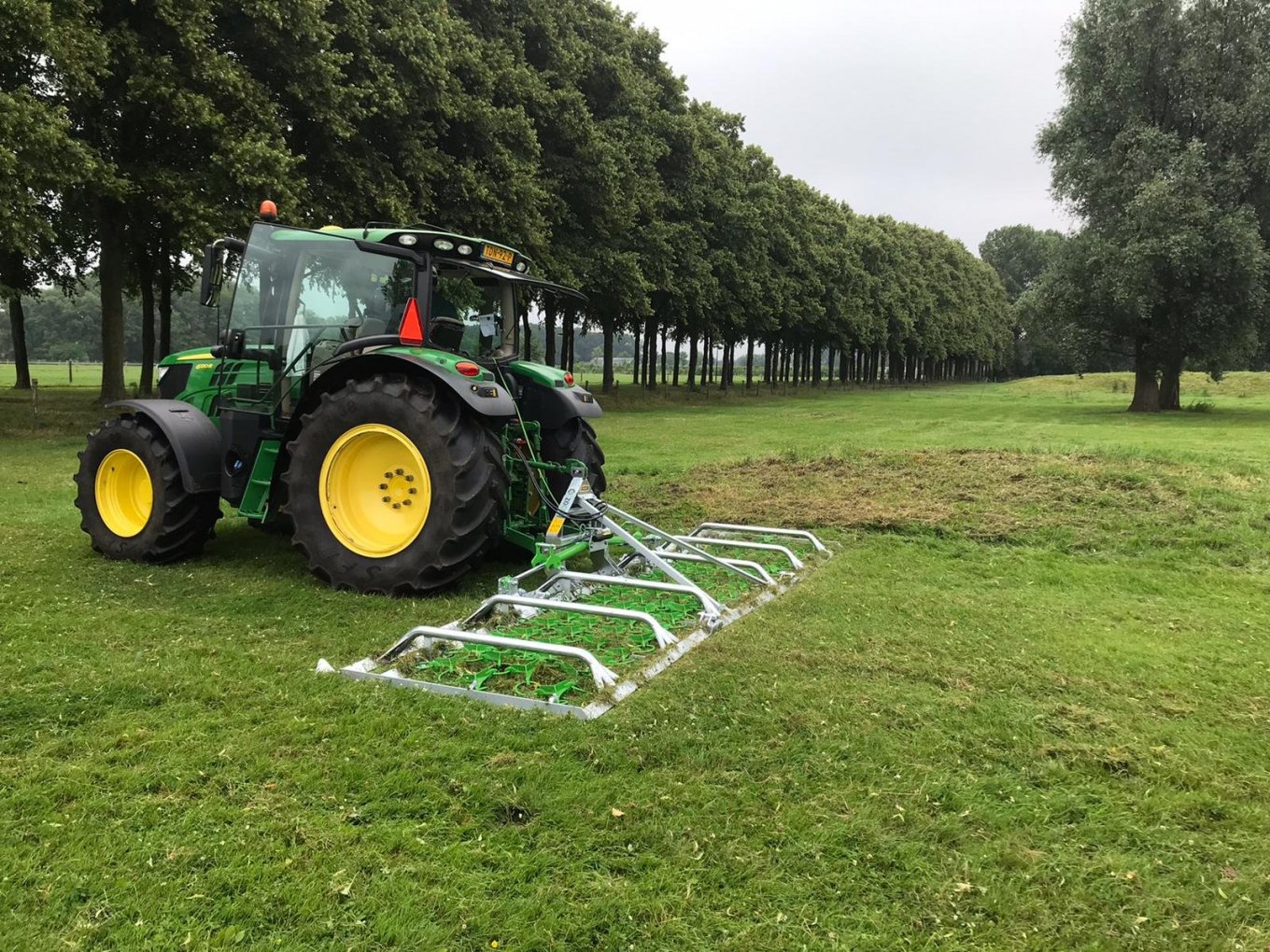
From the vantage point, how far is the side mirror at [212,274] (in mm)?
6586

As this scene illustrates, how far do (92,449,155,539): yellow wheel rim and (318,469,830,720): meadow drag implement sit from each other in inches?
133

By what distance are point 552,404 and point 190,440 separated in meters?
2.95

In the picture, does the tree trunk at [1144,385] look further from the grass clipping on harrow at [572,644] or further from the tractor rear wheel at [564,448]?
the grass clipping on harrow at [572,644]


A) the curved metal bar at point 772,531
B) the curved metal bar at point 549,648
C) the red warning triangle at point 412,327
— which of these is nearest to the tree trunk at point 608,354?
the curved metal bar at point 772,531

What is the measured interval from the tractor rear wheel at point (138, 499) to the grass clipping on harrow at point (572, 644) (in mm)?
3076

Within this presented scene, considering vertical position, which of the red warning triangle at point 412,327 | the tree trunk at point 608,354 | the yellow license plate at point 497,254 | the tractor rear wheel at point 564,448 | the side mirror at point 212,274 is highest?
the tree trunk at point 608,354

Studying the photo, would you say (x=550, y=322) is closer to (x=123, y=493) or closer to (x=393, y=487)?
(x=123, y=493)

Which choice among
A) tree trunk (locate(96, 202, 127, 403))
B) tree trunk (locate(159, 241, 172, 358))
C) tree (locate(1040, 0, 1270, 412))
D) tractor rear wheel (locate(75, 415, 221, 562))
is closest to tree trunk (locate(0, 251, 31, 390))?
tree trunk (locate(96, 202, 127, 403))

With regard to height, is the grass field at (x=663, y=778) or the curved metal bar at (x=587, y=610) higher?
the curved metal bar at (x=587, y=610)

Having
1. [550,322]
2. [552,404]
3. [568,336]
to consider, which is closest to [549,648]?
[552,404]

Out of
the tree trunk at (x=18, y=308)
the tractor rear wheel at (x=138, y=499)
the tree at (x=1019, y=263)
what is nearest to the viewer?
the tractor rear wheel at (x=138, y=499)

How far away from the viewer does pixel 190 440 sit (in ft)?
22.0

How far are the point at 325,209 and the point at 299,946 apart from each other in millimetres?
18041

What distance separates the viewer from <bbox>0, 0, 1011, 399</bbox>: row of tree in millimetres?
14734
